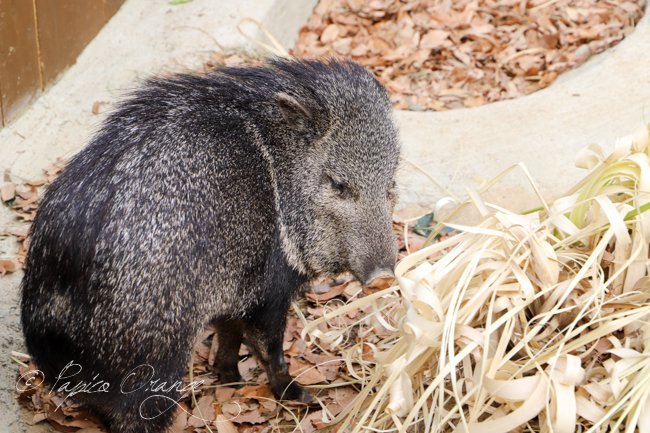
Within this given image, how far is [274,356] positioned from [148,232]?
1.15m

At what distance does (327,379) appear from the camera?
3.42 metres

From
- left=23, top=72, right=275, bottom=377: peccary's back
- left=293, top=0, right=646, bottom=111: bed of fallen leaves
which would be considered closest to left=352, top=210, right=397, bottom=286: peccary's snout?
left=23, top=72, right=275, bottom=377: peccary's back

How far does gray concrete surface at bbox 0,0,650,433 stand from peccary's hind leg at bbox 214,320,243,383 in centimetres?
143

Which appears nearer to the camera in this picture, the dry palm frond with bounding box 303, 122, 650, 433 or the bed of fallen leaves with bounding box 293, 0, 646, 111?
the dry palm frond with bounding box 303, 122, 650, 433

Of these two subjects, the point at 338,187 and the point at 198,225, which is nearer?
the point at 198,225

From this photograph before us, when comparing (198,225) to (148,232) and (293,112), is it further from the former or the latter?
(293,112)

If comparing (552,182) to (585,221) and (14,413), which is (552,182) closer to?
(585,221)

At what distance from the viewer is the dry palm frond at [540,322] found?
1947 millimetres

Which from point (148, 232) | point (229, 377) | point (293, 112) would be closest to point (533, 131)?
point (293, 112)

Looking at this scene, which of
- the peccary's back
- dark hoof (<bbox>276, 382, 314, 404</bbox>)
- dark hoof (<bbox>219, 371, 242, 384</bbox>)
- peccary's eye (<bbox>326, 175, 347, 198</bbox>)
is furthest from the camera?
dark hoof (<bbox>219, 371, 242, 384</bbox>)

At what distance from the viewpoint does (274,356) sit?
10.5ft

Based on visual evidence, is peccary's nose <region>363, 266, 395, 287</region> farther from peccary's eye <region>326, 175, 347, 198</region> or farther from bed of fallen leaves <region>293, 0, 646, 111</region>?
bed of fallen leaves <region>293, 0, 646, 111</region>

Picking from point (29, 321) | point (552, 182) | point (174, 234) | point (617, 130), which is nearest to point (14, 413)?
point (29, 321)

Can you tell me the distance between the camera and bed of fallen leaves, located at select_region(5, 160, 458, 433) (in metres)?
3.02
